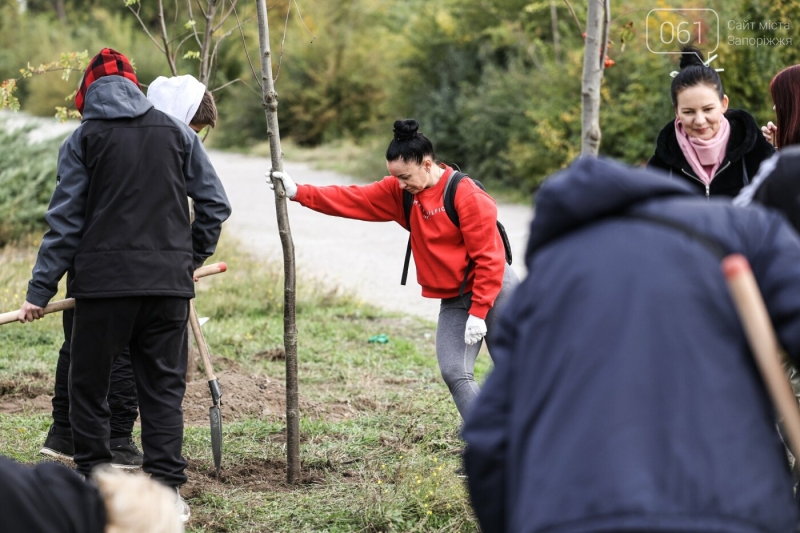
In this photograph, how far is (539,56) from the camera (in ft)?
59.2

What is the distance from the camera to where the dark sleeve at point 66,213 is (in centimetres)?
356

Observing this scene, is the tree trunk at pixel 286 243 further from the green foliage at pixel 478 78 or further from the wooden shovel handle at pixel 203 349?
the wooden shovel handle at pixel 203 349

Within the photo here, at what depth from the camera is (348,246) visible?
40.2 ft

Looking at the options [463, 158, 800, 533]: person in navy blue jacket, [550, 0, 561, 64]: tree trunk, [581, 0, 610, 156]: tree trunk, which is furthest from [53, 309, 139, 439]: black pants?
[550, 0, 561, 64]: tree trunk

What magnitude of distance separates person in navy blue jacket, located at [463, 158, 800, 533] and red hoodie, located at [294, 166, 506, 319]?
2298mm

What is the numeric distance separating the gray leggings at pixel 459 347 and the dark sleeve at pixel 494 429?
2211 mm

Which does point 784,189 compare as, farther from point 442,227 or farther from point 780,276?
point 442,227

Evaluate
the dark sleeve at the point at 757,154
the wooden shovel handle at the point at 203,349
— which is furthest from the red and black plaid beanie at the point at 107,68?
the dark sleeve at the point at 757,154

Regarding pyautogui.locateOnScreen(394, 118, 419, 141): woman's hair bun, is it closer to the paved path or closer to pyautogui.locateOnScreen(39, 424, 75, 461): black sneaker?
pyautogui.locateOnScreen(39, 424, 75, 461): black sneaker

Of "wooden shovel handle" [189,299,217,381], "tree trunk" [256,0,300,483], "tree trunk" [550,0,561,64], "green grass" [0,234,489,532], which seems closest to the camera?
"green grass" [0,234,489,532]

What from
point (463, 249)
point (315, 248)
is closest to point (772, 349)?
point (463, 249)

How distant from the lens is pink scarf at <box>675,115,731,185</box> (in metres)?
3.68

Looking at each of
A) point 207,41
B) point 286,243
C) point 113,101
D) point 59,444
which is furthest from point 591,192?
point 207,41

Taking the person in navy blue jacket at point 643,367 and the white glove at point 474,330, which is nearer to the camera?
the person in navy blue jacket at point 643,367
